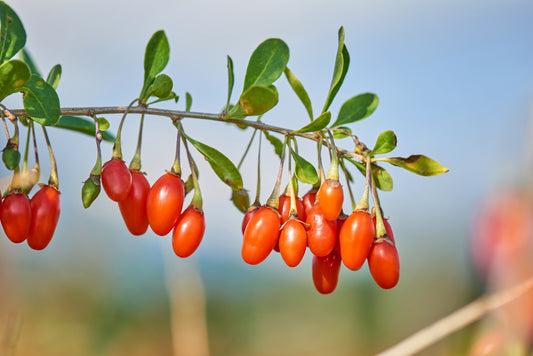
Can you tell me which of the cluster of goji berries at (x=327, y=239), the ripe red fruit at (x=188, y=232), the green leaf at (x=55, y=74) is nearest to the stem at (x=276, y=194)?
the cluster of goji berries at (x=327, y=239)

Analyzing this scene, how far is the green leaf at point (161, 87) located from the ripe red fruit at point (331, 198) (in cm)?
29

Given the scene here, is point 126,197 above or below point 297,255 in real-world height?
above

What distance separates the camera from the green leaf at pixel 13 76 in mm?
663

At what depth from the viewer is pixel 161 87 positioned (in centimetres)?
82

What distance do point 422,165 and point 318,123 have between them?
0.56 ft

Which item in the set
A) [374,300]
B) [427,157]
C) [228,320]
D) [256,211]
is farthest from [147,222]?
[374,300]

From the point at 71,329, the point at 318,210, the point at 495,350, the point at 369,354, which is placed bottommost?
the point at 369,354

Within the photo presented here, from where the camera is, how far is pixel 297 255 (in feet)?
2.55

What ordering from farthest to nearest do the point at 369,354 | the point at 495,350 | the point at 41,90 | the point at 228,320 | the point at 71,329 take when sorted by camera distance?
the point at 228,320 → the point at 71,329 → the point at 369,354 → the point at 41,90 → the point at 495,350

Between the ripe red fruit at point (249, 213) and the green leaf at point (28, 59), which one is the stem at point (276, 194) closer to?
the ripe red fruit at point (249, 213)

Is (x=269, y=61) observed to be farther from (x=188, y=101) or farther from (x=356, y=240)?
(x=356, y=240)

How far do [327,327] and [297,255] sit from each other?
6.11ft

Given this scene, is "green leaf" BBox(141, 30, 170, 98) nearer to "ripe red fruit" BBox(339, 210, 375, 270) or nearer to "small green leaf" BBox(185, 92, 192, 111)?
"small green leaf" BBox(185, 92, 192, 111)

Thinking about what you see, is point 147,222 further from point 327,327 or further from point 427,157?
point 327,327
